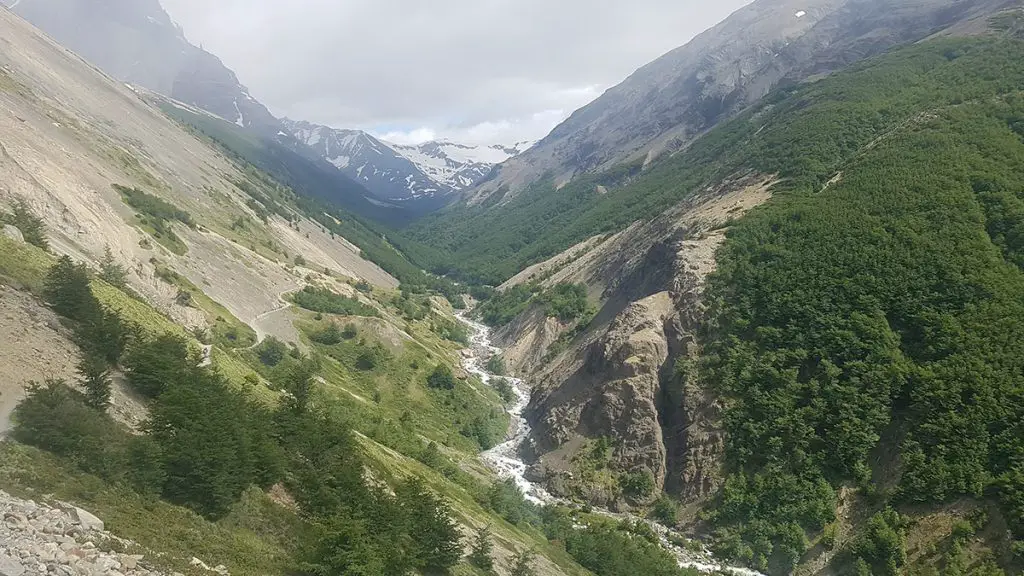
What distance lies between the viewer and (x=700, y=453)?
55000 mm

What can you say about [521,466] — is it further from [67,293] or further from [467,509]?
[67,293]

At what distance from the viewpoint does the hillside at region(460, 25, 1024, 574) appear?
43.2 metres

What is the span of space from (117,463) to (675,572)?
3974 centimetres

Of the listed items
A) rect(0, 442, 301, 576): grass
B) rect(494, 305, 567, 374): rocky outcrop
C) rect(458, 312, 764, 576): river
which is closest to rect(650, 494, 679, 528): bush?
rect(458, 312, 764, 576): river

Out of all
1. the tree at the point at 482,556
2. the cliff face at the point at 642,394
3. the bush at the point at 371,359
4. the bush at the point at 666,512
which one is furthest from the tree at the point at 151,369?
the bush at the point at 371,359

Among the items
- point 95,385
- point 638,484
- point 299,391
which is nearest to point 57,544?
point 95,385

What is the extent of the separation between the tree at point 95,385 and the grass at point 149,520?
200 inches

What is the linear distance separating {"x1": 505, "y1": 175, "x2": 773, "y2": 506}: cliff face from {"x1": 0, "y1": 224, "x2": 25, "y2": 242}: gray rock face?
167 ft

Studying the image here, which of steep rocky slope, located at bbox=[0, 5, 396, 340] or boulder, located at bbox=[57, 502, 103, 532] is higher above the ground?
steep rocky slope, located at bbox=[0, 5, 396, 340]

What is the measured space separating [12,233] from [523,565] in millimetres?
39804

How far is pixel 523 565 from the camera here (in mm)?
33594

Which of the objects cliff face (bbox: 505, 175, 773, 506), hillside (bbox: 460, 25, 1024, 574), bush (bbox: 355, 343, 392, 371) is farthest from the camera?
bush (bbox: 355, 343, 392, 371)

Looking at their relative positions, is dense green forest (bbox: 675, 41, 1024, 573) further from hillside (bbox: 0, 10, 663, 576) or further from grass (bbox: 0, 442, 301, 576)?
grass (bbox: 0, 442, 301, 576)

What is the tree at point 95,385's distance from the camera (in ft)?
75.2
